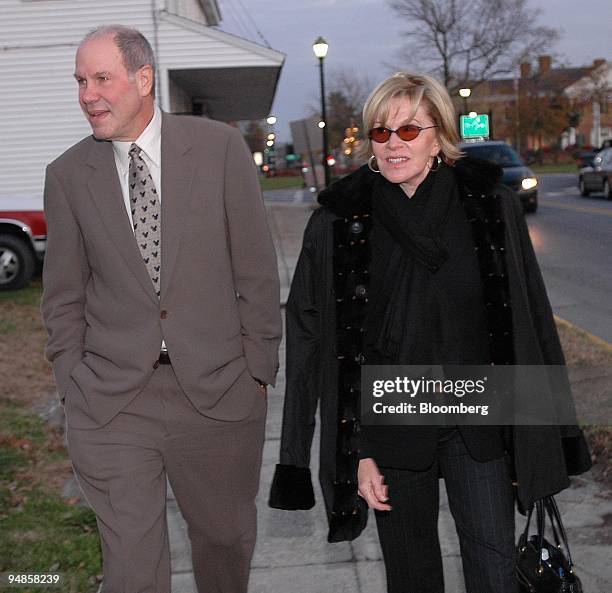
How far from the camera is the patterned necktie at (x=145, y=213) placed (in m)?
3.22

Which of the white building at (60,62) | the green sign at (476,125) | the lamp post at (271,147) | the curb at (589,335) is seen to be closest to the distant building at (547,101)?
the lamp post at (271,147)

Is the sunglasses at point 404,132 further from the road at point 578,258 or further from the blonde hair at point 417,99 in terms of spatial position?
the road at point 578,258

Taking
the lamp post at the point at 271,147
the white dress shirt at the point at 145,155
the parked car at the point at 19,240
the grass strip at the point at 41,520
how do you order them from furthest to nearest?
1. the lamp post at the point at 271,147
2. the parked car at the point at 19,240
3. the grass strip at the point at 41,520
4. the white dress shirt at the point at 145,155

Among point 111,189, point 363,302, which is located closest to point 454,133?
point 363,302

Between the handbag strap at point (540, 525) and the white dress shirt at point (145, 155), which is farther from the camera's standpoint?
the white dress shirt at point (145, 155)

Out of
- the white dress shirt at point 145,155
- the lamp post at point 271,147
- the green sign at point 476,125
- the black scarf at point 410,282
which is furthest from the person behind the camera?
the lamp post at point 271,147

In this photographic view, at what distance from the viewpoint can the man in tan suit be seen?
10.3ft

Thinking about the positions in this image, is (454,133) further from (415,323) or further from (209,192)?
(209,192)

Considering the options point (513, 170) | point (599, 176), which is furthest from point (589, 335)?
point (599, 176)

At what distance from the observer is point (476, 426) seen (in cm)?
295

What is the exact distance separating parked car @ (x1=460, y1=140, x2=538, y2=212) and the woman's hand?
21.7 meters

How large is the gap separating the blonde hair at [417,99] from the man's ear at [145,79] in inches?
29.0

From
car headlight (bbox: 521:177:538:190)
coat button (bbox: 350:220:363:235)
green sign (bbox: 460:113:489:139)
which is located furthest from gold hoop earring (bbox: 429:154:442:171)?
car headlight (bbox: 521:177:538:190)

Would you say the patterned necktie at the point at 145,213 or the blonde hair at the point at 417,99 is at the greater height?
the blonde hair at the point at 417,99
